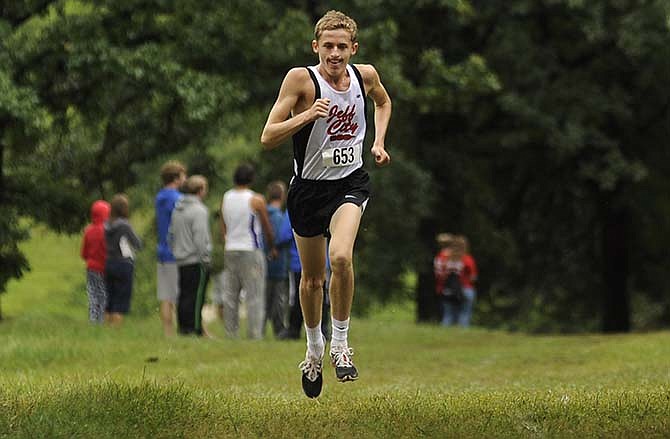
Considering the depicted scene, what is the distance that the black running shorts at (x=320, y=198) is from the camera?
30.9ft

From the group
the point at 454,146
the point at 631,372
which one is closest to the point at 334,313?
the point at 631,372

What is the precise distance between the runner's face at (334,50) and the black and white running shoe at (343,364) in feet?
5.94

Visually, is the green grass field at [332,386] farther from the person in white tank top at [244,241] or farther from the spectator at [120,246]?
the person in white tank top at [244,241]

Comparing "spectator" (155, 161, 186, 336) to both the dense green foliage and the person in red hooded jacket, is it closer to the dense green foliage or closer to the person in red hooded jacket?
the person in red hooded jacket

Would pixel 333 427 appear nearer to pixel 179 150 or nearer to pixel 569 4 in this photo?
pixel 179 150

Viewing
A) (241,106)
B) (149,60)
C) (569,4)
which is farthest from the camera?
(569,4)

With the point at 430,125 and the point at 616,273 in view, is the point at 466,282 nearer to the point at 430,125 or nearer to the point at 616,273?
the point at 430,125

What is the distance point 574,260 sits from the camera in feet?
115

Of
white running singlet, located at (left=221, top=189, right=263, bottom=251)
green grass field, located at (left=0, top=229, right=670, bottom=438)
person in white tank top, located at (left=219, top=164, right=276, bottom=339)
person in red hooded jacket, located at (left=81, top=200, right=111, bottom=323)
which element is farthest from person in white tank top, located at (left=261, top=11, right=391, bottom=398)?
person in red hooded jacket, located at (left=81, top=200, right=111, bottom=323)

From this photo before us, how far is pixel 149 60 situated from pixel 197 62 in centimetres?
156

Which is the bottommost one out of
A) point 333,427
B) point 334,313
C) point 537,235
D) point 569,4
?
point 333,427

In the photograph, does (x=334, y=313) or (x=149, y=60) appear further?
(x=149, y=60)

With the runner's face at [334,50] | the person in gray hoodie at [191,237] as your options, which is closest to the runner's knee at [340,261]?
the runner's face at [334,50]

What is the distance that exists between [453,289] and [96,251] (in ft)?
26.7
